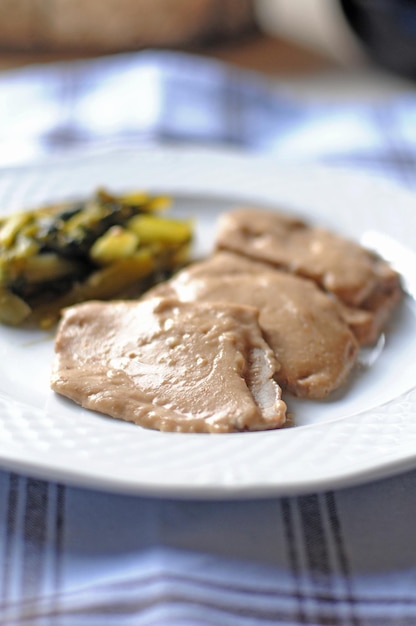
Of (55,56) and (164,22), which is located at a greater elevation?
(164,22)

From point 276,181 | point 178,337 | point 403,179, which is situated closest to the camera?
point 178,337

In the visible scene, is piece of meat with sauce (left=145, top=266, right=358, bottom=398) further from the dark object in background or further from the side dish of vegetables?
the dark object in background

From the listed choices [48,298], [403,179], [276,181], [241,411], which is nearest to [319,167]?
[276,181]

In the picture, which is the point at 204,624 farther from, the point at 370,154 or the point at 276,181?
the point at 370,154

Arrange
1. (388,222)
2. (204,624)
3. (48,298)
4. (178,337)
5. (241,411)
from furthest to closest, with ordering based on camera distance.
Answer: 1. (388,222)
2. (48,298)
3. (178,337)
4. (241,411)
5. (204,624)

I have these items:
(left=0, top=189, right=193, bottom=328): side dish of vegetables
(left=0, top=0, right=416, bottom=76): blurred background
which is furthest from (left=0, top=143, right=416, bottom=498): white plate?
(left=0, top=0, right=416, bottom=76): blurred background

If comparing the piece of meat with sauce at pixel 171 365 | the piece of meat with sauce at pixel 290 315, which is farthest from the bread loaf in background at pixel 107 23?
the piece of meat with sauce at pixel 171 365

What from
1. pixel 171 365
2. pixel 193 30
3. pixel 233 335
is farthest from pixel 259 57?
pixel 171 365

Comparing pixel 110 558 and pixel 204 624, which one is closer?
pixel 204 624
